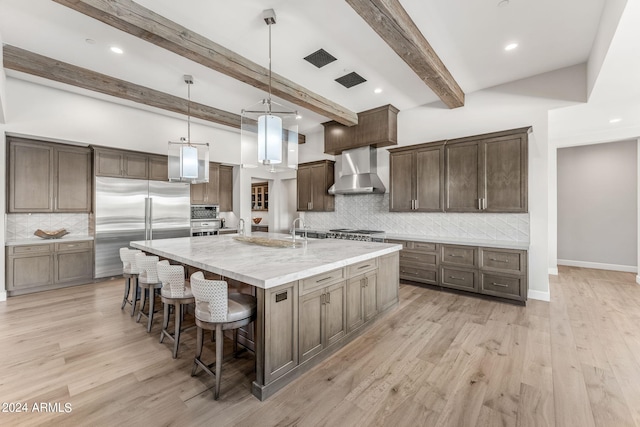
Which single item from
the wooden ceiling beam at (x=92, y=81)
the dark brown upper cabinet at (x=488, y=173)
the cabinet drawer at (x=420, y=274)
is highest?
the wooden ceiling beam at (x=92, y=81)

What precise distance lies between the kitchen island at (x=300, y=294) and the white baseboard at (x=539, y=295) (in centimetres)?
247

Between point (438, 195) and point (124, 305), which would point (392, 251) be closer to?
point (438, 195)

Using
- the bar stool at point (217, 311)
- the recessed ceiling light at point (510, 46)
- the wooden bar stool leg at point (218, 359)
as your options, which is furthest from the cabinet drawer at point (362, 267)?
the recessed ceiling light at point (510, 46)

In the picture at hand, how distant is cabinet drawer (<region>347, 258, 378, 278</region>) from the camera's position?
266 centimetres

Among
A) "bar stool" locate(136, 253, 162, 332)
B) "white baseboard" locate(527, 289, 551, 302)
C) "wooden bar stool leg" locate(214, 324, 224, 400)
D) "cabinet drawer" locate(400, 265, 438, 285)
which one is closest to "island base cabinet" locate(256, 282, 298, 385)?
"wooden bar stool leg" locate(214, 324, 224, 400)

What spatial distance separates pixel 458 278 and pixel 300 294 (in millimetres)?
3100

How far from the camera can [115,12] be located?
8.00ft

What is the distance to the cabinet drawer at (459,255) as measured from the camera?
410cm

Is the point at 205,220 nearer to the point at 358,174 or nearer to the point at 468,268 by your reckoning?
the point at 358,174

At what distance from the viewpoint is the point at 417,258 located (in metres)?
4.62

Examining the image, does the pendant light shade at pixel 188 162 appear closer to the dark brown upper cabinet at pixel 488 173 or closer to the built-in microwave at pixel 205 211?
the built-in microwave at pixel 205 211

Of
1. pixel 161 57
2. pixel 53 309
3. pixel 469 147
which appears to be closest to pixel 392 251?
pixel 469 147

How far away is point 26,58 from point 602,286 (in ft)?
30.0

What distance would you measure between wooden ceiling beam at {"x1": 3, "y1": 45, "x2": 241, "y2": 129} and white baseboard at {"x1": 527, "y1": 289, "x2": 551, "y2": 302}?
6.25 m
